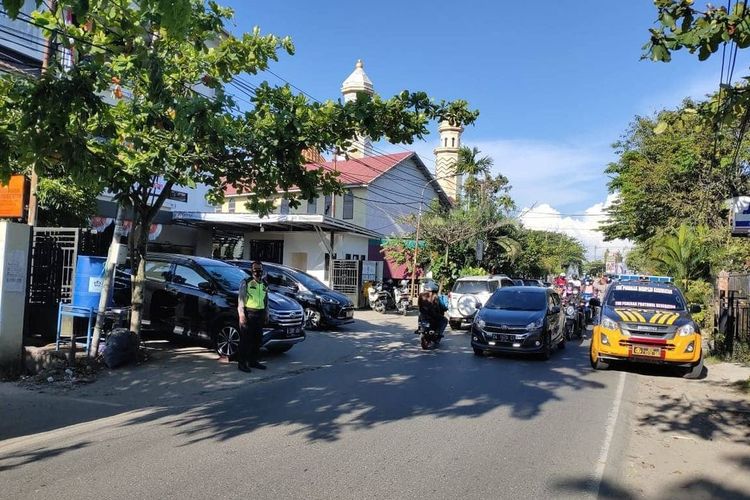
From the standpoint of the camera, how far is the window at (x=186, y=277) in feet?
36.8

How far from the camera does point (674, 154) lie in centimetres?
2631

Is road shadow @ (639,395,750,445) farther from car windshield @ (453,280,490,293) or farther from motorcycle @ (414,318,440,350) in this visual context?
car windshield @ (453,280,490,293)

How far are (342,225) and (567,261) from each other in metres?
70.4

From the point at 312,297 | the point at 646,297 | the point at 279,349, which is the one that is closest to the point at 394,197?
the point at 312,297

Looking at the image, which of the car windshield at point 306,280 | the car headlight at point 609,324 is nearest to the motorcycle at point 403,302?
the car windshield at point 306,280

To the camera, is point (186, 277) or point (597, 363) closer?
point (597, 363)

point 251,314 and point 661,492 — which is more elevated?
point 251,314

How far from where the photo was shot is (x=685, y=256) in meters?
19.1

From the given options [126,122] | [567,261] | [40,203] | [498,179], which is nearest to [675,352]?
[126,122]

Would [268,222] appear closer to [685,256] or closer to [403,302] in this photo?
[403,302]

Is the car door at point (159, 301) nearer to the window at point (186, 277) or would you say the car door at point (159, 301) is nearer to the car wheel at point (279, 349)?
the window at point (186, 277)

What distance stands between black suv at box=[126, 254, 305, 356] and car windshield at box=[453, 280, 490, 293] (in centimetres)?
762

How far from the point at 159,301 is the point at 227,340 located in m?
1.81

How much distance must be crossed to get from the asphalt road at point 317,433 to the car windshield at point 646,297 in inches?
64.0
